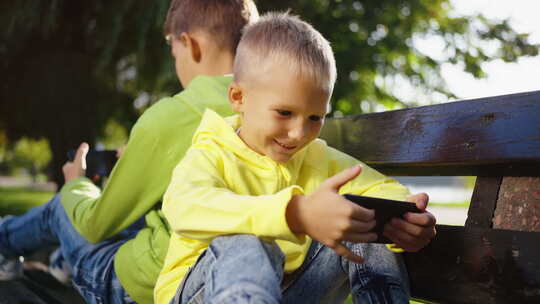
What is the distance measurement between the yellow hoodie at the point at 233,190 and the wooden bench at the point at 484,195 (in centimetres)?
23

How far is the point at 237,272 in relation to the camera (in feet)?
4.27

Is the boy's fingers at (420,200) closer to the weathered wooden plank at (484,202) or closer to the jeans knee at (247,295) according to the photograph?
the weathered wooden plank at (484,202)

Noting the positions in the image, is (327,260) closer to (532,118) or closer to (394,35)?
(532,118)

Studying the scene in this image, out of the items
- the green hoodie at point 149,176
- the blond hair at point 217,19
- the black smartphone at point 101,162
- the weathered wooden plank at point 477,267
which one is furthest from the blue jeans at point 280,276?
the black smartphone at point 101,162

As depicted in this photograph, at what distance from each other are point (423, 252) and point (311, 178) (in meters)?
0.44

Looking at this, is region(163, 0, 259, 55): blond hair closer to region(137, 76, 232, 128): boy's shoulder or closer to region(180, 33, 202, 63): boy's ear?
region(180, 33, 202, 63): boy's ear

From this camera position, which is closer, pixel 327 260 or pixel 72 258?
pixel 327 260

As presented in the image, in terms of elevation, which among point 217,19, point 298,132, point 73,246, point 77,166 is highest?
point 217,19

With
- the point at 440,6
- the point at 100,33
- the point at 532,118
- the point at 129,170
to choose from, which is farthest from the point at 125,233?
the point at 100,33

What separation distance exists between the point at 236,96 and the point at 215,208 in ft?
1.68

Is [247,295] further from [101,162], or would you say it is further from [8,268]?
[101,162]

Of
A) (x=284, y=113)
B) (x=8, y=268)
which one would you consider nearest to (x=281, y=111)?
(x=284, y=113)

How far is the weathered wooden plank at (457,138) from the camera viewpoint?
1619mm

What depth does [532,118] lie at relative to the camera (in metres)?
1.59
